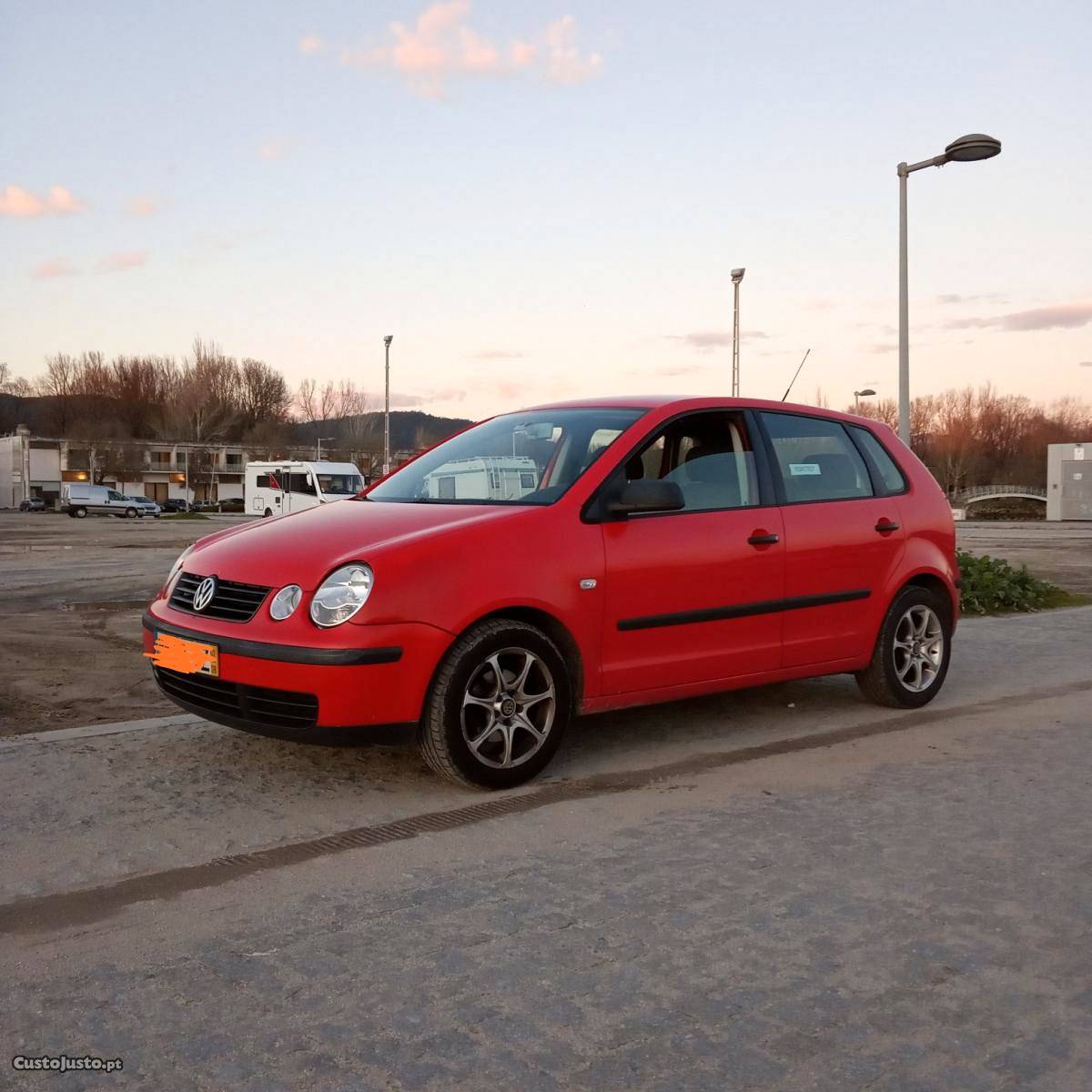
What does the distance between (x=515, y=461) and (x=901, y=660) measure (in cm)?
259

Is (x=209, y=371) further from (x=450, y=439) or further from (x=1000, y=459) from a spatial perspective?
(x=450, y=439)

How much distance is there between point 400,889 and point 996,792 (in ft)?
8.39

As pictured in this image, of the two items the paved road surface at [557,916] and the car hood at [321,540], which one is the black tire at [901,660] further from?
the car hood at [321,540]

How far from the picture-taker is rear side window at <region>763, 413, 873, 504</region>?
5.88m

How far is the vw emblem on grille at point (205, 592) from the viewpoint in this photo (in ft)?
15.4

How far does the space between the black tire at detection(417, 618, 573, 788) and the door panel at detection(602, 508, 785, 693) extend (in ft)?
1.11

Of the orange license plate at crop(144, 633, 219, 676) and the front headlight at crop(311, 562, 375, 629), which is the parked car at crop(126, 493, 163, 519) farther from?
the front headlight at crop(311, 562, 375, 629)

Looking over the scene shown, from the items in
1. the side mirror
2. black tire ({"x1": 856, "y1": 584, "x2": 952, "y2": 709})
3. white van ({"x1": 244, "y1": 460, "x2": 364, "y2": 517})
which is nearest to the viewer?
the side mirror

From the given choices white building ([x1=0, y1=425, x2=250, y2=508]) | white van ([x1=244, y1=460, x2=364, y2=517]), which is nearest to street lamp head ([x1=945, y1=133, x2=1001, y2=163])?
white van ([x1=244, y1=460, x2=364, y2=517])

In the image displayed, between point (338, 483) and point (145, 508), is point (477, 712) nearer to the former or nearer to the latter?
point (338, 483)

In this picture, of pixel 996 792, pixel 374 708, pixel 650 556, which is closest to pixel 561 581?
pixel 650 556

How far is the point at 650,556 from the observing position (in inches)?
201

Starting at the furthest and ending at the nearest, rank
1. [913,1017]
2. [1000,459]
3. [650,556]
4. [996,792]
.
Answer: [1000,459] < [650,556] < [996,792] < [913,1017]

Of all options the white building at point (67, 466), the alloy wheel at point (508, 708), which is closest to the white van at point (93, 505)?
the white building at point (67, 466)
